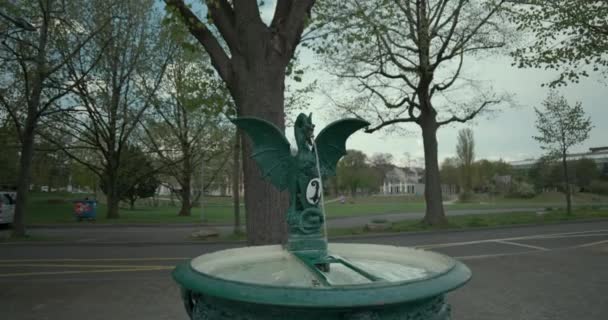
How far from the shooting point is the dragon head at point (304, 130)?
3.11 m

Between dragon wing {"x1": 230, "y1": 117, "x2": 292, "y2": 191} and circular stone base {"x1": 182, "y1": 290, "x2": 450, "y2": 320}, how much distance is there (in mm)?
1016

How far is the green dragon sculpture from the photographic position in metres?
3.07

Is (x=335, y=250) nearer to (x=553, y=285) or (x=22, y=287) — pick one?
(x=553, y=285)

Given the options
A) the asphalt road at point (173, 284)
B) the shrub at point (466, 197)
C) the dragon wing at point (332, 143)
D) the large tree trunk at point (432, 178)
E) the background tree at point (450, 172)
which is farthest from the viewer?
the background tree at point (450, 172)

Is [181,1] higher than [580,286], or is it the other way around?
[181,1]

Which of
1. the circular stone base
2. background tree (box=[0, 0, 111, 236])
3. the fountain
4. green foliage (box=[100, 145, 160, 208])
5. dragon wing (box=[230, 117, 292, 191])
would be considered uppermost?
background tree (box=[0, 0, 111, 236])

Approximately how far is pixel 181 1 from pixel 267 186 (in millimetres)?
3409

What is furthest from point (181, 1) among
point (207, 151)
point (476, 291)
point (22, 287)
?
point (207, 151)

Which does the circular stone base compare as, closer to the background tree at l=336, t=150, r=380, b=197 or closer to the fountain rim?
the fountain rim

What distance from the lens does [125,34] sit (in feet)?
80.1

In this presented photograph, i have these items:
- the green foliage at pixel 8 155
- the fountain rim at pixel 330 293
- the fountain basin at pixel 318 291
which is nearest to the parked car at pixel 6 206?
the green foliage at pixel 8 155

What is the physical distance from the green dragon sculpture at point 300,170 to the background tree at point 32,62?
14109 mm

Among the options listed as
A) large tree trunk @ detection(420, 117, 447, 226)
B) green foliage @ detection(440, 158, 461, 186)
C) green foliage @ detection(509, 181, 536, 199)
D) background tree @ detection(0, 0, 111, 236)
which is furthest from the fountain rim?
green foliage @ detection(440, 158, 461, 186)

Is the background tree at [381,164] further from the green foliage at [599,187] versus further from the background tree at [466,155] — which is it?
the green foliage at [599,187]
